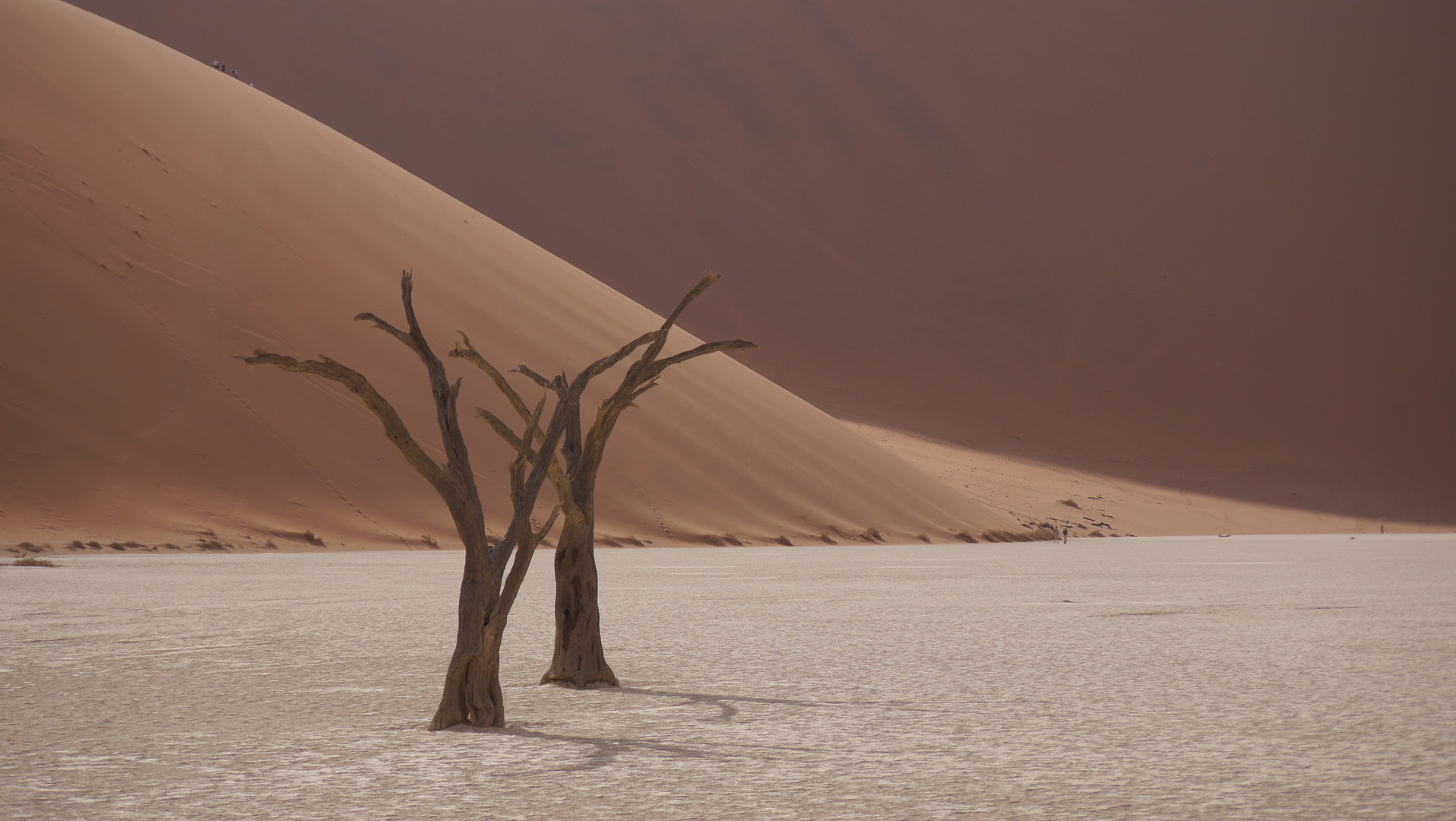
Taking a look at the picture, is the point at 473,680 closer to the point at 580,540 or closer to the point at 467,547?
the point at 467,547

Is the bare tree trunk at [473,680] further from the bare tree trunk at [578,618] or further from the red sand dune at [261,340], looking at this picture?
the red sand dune at [261,340]

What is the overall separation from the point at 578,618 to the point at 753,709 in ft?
3.69

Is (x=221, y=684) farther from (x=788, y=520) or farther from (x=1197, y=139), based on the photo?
(x=1197, y=139)

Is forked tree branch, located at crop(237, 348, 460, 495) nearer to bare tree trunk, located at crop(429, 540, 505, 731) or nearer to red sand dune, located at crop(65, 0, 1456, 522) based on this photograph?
bare tree trunk, located at crop(429, 540, 505, 731)

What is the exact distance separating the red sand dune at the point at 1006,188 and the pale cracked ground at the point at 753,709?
34282mm

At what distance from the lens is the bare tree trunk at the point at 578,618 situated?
6012mm

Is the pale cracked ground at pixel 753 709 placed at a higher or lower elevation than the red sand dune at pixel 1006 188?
lower

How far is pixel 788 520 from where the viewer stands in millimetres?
24438

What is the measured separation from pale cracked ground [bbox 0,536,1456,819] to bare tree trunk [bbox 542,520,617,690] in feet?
0.51

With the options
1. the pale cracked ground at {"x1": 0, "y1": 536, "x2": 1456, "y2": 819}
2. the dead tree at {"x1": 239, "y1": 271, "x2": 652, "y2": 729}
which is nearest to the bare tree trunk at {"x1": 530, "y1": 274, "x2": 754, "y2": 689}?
the pale cracked ground at {"x1": 0, "y1": 536, "x2": 1456, "y2": 819}

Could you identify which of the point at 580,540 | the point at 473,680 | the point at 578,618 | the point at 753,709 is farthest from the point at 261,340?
the point at 753,709

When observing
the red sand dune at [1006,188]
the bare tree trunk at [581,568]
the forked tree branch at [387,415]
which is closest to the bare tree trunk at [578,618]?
the bare tree trunk at [581,568]

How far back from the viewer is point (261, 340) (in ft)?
68.7

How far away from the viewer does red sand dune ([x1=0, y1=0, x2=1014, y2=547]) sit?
18438 mm
